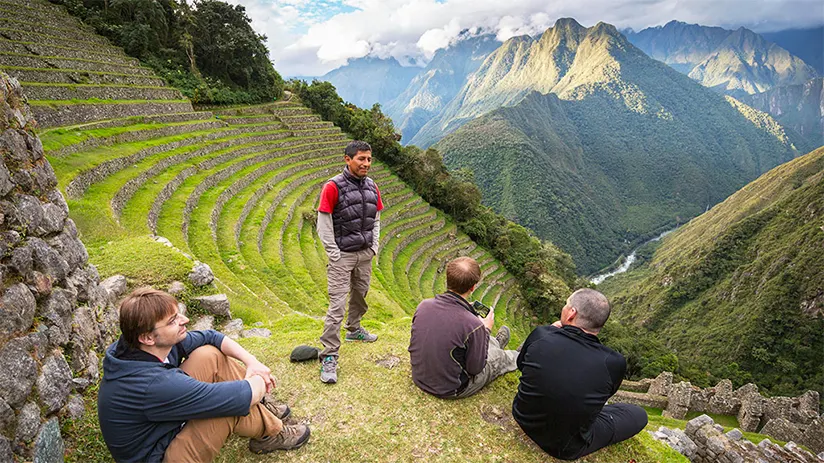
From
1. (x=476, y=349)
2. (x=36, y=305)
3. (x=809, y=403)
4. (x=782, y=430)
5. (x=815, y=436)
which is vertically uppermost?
(x=36, y=305)

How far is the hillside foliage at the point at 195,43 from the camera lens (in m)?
21.8

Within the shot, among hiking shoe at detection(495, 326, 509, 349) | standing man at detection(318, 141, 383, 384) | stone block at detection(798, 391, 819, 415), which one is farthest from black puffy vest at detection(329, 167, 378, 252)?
stone block at detection(798, 391, 819, 415)

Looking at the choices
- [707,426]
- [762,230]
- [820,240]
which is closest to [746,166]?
[762,230]

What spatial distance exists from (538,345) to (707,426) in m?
5.56

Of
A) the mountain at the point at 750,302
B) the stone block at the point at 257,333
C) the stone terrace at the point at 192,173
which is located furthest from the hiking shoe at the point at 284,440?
the mountain at the point at 750,302

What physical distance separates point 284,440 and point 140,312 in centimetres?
177

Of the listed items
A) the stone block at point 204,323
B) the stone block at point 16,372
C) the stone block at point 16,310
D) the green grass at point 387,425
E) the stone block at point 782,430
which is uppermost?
the stone block at point 16,310

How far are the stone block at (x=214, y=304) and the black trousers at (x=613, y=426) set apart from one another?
553cm

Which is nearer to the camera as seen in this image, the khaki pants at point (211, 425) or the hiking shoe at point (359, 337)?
the khaki pants at point (211, 425)

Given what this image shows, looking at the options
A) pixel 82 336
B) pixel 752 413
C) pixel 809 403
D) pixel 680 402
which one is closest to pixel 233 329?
pixel 82 336

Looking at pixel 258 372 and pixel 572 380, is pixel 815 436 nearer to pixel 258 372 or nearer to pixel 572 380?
pixel 572 380

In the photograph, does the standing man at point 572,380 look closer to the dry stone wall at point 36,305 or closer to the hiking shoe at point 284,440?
the hiking shoe at point 284,440

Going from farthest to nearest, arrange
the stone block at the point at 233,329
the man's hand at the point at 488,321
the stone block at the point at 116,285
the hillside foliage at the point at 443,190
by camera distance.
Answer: the hillside foliage at the point at 443,190, the stone block at the point at 233,329, the stone block at the point at 116,285, the man's hand at the point at 488,321

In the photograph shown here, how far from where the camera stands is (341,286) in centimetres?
482
